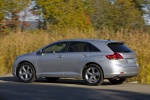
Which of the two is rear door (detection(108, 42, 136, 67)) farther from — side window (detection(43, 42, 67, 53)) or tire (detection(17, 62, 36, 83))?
tire (detection(17, 62, 36, 83))

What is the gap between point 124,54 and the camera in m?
15.6

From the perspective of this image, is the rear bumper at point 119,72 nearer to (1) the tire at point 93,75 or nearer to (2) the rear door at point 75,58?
(1) the tire at point 93,75

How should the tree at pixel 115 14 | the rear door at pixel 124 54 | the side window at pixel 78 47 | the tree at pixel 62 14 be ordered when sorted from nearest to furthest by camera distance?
the rear door at pixel 124 54 < the side window at pixel 78 47 < the tree at pixel 62 14 < the tree at pixel 115 14

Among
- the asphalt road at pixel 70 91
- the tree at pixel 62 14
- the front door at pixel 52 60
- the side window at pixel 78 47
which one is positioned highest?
the tree at pixel 62 14

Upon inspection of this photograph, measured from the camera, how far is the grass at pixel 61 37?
61.7 ft

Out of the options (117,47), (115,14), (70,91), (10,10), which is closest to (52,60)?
(117,47)

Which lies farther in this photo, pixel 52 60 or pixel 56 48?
pixel 56 48

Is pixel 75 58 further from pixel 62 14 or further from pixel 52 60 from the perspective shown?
pixel 62 14

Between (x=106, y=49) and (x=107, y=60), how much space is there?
A: 445mm

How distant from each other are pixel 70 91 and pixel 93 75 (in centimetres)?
162

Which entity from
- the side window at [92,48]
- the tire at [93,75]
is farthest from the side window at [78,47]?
the tire at [93,75]

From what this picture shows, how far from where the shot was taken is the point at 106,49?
1557 centimetres

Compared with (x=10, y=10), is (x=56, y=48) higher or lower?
lower

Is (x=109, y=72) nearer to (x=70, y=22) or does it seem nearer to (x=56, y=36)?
(x=56, y=36)
